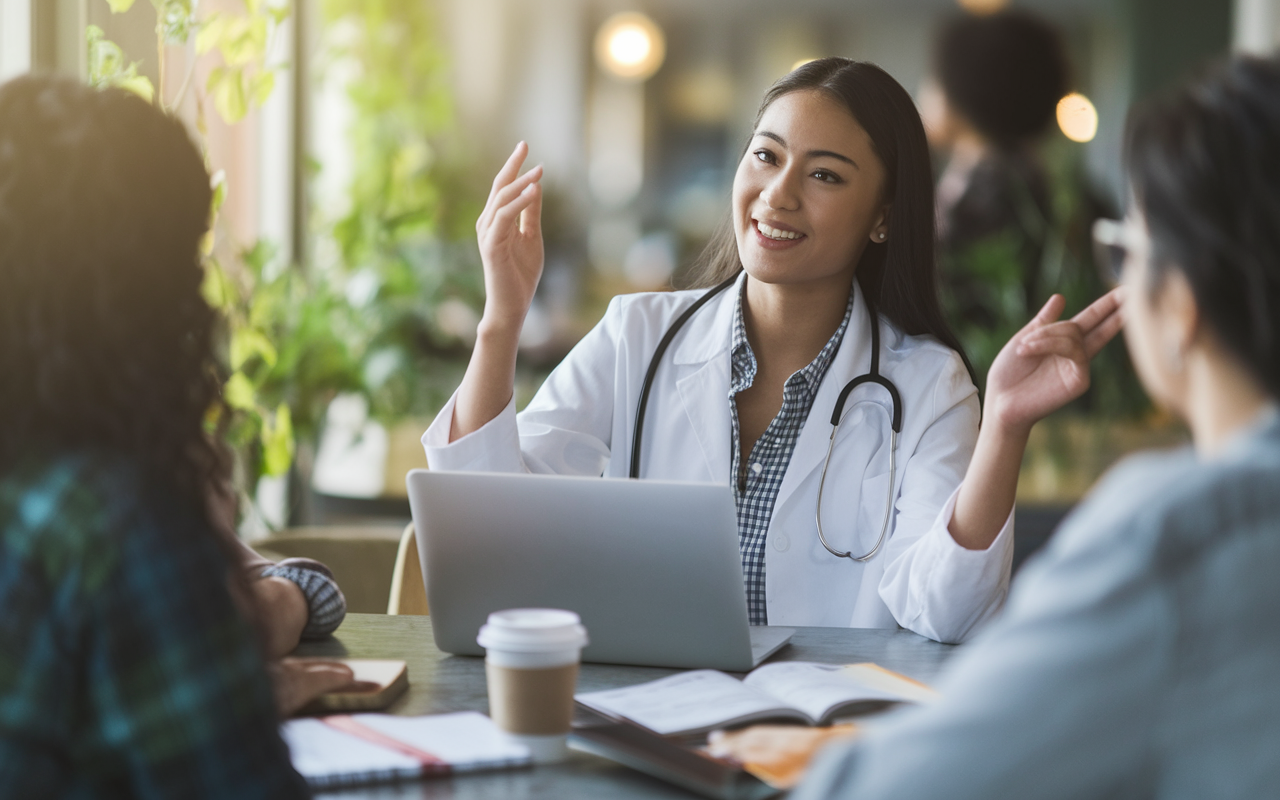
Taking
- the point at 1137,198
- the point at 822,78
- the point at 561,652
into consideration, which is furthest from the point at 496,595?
the point at 822,78

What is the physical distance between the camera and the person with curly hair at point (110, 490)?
27.7 inches

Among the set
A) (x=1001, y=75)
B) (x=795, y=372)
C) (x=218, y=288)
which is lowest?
(x=795, y=372)

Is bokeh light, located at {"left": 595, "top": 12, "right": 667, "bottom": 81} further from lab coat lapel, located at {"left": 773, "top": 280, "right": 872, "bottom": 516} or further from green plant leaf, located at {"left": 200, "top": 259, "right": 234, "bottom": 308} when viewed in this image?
lab coat lapel, located at {"left": 773, "top": 280, "right": 872, "bottom": 516}

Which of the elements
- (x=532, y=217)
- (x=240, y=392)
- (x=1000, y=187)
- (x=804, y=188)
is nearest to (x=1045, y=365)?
(x=804, y=188)

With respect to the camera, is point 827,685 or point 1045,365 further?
point 1045,365

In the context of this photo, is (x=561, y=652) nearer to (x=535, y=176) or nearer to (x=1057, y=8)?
(x=535, y=176)

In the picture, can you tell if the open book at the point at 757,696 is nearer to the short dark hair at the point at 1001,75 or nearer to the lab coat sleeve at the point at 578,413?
the lab coat sleeve at the point at 578,413

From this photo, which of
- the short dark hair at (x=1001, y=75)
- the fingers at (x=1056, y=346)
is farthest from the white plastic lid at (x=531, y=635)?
the short dark hair at (x=1001, y=75)

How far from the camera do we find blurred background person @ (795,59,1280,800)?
2.10ft

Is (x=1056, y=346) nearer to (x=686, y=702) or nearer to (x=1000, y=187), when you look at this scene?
(x=686, y=702)

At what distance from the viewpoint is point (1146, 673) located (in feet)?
2.08

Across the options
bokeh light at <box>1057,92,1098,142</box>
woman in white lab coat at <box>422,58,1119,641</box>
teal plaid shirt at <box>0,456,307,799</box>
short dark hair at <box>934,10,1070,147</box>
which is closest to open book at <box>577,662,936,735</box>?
woman in white lab coat at <box>422,58,1119,641</box>

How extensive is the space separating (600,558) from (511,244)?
590 mm

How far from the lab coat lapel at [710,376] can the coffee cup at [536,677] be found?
2.70ft
